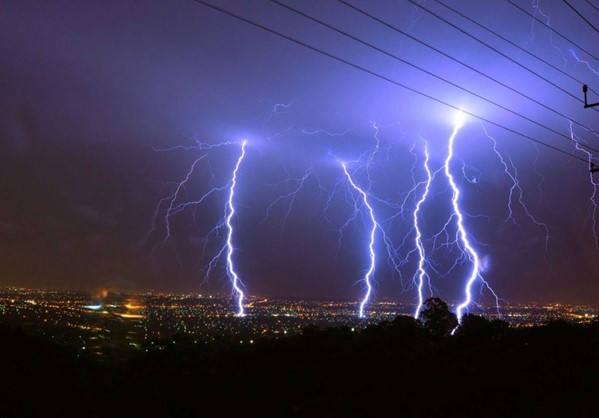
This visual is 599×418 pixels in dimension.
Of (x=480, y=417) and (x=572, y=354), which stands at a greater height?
(x=572, y=354)

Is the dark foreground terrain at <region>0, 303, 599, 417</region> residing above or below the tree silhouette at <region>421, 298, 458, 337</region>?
below

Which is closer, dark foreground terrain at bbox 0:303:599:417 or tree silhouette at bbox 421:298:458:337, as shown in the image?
dark foreground terrain at bbox 0:303:599:417

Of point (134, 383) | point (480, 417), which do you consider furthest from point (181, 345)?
point (480, 417)

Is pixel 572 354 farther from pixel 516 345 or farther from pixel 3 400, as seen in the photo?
pixel 3 400

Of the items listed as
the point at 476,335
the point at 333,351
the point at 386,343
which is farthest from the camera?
the point at 476,335

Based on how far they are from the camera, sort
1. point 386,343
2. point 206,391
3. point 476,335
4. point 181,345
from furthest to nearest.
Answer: point 476,335 → point 181,345 → point 386,343 → point 206,391
